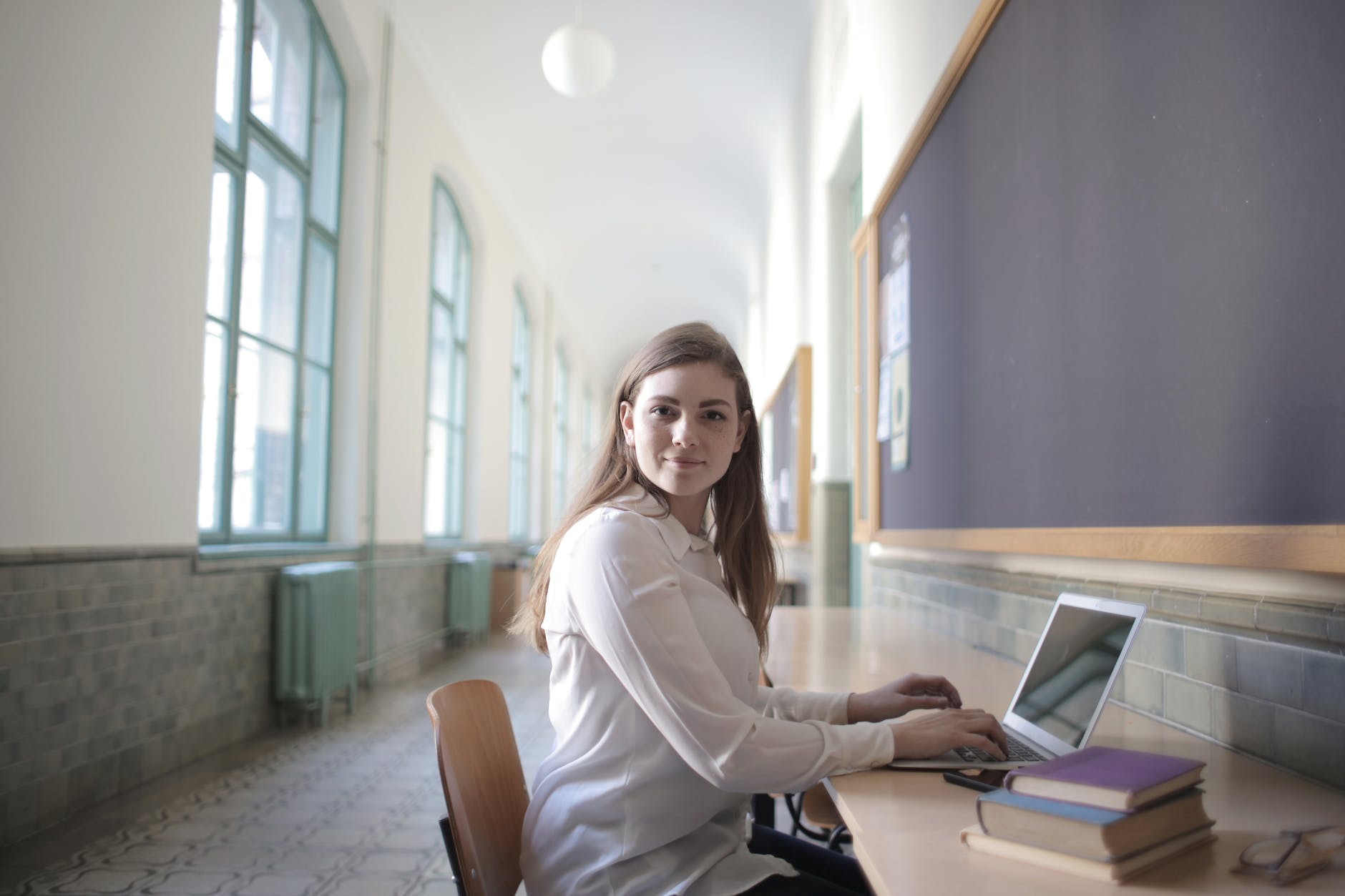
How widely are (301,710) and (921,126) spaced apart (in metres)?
4.05

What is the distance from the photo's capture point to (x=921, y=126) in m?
2.91

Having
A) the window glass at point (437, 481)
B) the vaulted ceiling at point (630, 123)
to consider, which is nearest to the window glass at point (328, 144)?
the vaulted ceiling at point (630, 123)

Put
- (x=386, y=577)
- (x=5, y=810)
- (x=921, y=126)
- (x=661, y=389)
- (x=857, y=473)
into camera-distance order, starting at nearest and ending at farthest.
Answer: (x=661, y=389), (x=5, y=810), (x=921, y=126), (x=857, y=473), (x=386, y=577)

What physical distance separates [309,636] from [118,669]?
131 cm

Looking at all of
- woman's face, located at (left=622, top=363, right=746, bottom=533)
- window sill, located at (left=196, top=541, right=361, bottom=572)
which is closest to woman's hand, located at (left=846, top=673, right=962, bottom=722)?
woman's face, located at (left=622, top=363, right=746, bottom=533)

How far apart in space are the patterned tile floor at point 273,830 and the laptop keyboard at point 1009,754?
1.75 m

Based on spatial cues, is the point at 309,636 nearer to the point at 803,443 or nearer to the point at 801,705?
the point at 801,705

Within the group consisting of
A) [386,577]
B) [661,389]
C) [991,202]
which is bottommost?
[386,577]

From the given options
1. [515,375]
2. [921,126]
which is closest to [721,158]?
[515,375]

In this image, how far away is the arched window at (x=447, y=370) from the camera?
26.6ft

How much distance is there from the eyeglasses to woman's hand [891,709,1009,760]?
397mm

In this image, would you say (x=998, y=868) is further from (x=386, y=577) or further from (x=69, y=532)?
(x=386, y=577)

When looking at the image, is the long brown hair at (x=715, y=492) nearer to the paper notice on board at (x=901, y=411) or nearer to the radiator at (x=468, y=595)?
the paper notice on board at (x=901, y=411)

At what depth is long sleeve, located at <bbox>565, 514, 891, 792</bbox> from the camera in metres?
1.13
